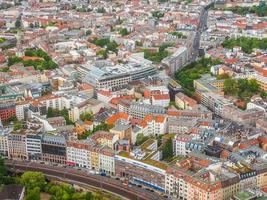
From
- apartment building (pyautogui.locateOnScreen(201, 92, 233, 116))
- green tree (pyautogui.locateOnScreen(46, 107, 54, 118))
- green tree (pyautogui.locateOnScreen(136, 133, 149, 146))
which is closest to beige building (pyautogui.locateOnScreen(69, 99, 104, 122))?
green tree (pyautogui.locateOnScreen(46, 107, 54, 118))

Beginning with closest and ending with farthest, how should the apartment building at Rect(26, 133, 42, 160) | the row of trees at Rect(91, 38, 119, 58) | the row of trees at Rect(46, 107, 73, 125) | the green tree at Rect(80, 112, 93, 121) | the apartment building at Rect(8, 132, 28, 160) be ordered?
the apartment building at Rect(26, 133, 42, 160) → the apartment building at Rect(8, 132, 28, 160) → the green tree at Rect(80, 112, 93, 121) → the row of trees at Rect(46, 107, 73, 125) → the row of trees at Rect(91, 38, 119, 58)

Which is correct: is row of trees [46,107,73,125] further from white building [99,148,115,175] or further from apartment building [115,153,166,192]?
apartment building [115,153,166,192]

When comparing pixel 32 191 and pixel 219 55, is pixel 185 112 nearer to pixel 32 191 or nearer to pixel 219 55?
pixel 32 191

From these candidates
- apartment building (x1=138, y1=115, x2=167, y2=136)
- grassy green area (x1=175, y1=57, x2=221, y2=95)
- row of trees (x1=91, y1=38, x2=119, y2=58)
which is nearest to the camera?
apartment building (x1=138, y1=115, x2=167, y2=136)

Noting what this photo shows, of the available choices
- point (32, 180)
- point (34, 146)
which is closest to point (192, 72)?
point (34, 146)

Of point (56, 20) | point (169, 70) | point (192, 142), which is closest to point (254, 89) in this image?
point (169, 70)

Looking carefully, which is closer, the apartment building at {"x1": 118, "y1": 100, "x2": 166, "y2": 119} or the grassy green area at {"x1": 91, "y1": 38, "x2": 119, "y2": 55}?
the apartment building at {"x1": 118, "y1": 100, "x2": 166, "y2": 119}

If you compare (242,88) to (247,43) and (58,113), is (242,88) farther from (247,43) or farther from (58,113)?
(247,43)
